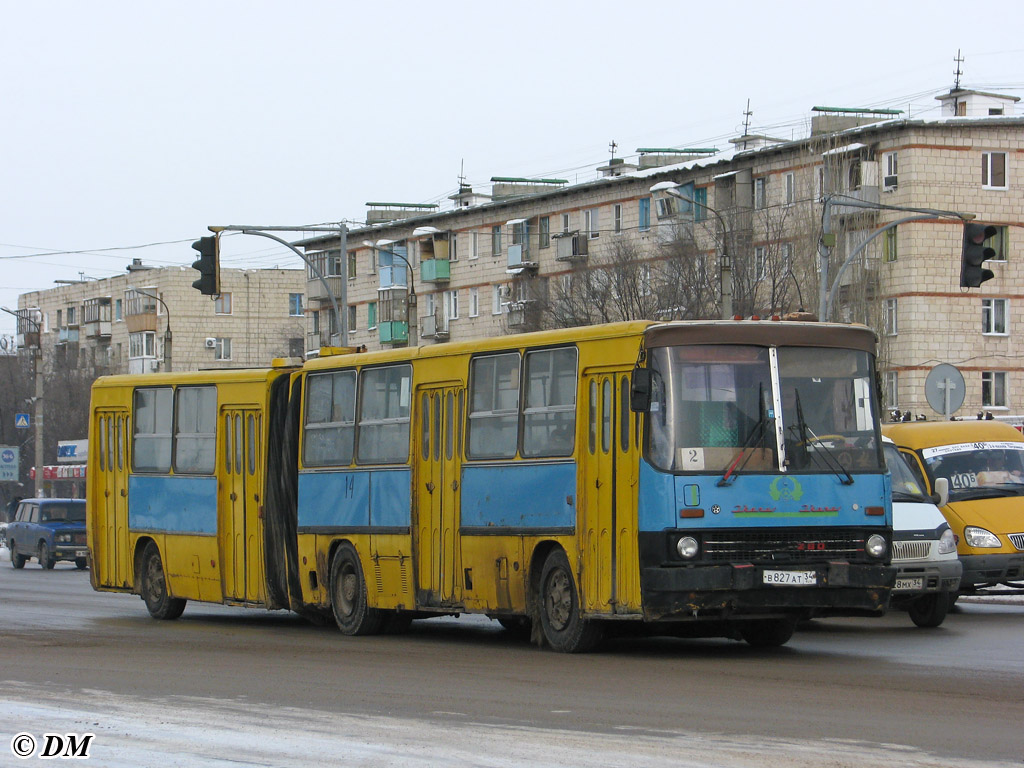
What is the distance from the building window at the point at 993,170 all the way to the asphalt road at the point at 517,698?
134 ft

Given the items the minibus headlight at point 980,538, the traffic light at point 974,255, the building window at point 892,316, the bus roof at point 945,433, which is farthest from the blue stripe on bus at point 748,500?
the building window at point 892,316

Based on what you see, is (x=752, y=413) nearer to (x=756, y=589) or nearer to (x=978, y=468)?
(x=756, y=589)

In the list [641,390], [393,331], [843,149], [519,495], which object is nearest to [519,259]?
[393,331]

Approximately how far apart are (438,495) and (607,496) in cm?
289

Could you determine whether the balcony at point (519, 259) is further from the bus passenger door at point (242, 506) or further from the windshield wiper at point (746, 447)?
the windshield wiper at point (746, 447)

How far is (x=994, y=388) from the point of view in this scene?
190ft

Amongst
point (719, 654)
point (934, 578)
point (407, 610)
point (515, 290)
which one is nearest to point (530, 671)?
point (719, 654)

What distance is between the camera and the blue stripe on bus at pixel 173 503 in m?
21.3

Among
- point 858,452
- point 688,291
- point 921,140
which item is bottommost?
point 858,452

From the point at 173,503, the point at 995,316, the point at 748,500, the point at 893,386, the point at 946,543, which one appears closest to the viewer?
the point at 748,500

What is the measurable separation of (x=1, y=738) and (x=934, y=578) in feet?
37.0

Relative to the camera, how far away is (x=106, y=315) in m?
112

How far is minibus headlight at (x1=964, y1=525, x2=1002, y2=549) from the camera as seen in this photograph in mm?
20719

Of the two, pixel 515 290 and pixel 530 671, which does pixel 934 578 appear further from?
pixel 515 290
